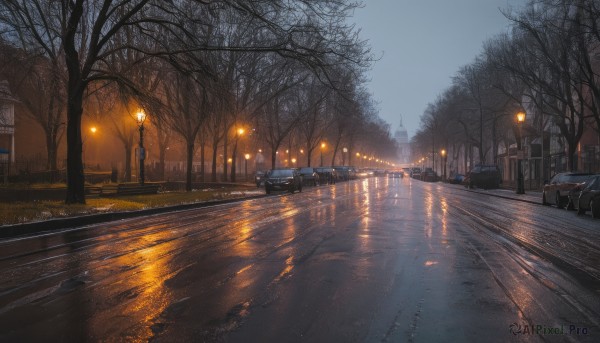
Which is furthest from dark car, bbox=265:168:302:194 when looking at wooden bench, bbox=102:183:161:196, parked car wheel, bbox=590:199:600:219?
parked car wheel, bbox=590:199:600:219

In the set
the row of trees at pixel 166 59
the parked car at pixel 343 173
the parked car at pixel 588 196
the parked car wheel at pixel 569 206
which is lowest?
the parked car wheel at pixel 569 206

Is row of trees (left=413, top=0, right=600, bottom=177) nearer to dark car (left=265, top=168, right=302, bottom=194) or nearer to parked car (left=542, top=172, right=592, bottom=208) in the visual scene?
parked car (left=542, top=172, right=592, bottom=208)

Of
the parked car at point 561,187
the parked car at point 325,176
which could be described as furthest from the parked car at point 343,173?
the parked car at point 561,187

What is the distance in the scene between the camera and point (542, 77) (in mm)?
38312

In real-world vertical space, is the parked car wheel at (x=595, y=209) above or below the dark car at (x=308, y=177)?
below

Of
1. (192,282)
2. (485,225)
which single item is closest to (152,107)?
(485,225)

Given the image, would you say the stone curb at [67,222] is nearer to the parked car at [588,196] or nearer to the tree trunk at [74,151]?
the tree trunk at [74,151]

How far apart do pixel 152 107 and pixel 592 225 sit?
15503mm

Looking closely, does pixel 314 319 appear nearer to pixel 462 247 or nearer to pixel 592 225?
pixel 462 247

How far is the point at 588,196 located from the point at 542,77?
19.8 metres

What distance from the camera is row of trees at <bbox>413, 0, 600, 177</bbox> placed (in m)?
→ 28.5

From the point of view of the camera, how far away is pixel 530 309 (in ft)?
20.8

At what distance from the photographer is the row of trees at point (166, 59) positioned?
20.0 meters

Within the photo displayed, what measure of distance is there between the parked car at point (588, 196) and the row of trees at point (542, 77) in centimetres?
709
